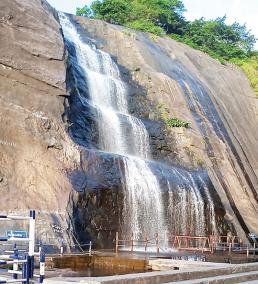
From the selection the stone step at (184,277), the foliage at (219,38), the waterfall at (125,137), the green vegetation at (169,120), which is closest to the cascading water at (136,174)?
the waterfall at (125,137)

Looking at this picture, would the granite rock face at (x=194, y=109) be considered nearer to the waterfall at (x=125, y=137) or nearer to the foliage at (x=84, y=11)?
the waterfall at (x=125, y=137)

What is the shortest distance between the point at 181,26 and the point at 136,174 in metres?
42.6

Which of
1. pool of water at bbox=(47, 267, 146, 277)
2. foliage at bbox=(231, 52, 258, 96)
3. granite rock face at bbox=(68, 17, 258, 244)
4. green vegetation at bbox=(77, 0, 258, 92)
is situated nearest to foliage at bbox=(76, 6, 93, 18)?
green vegetation at bbox=(77, 0, 258, 92)

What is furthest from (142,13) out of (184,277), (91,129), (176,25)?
(184,277)

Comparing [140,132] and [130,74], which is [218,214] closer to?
[140,132]

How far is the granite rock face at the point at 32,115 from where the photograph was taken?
72.2ft

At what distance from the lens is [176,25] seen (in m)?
65.3

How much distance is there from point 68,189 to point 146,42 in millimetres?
26203

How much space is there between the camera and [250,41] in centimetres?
7325

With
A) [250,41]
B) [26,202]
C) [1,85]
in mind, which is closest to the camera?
[26,202]

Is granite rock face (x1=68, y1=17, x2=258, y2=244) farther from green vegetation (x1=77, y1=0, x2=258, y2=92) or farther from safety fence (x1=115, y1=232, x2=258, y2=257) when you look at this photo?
green vegetation (x1=77, y1=0, x2=258, y2=92)

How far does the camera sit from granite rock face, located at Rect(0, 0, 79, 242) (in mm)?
22016

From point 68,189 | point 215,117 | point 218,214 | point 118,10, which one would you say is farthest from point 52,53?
point 118,10

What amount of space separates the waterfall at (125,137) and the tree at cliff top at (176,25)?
14.1 m
